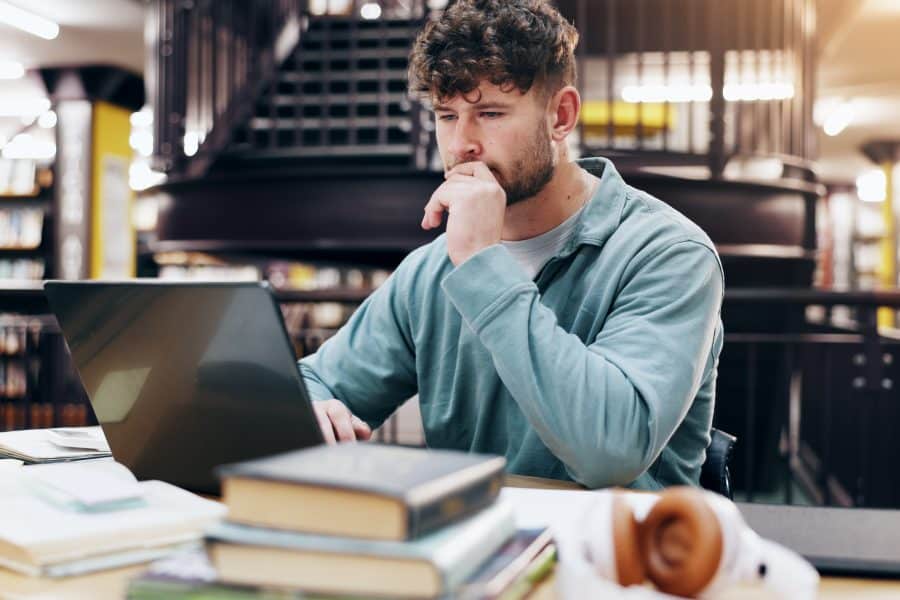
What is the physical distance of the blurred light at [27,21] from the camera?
6.42 metres

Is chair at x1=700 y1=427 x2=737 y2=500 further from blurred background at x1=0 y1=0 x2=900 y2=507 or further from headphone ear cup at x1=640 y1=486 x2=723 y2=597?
blurred background at x1=0 y1=0 x2=900 y2=507

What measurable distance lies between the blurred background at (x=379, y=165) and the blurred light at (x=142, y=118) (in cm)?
28

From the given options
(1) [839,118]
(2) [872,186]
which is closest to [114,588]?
(1) [839,118]

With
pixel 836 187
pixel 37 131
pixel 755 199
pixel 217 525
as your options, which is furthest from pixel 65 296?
pixel 836 187

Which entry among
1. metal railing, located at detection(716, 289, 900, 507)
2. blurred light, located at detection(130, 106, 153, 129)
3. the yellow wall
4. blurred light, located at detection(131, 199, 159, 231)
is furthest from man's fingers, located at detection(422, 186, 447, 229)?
blurred light, located at detection(131, 199, 159, 231)

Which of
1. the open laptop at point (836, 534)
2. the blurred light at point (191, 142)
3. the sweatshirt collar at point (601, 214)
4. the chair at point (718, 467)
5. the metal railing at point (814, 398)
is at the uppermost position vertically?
the blurred light at point (191, 142)

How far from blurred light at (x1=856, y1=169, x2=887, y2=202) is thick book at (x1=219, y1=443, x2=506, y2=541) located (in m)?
12.9

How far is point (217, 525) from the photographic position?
24.3 inches

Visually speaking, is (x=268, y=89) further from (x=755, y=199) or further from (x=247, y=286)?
(x=247, y=286)

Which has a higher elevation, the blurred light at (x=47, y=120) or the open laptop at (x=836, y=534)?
the blurred light at (x=47, y=120)

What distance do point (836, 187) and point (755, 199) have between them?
12974 millimetres

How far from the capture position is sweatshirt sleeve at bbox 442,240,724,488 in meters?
0.98

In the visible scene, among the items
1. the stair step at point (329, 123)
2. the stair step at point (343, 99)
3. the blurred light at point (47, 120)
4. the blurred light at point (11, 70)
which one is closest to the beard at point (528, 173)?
the stair step at point (329, 123)

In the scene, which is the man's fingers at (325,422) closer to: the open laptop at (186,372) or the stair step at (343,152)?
the open laptop at (186,372)
